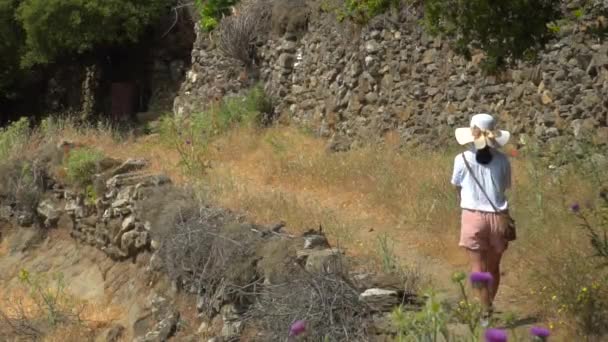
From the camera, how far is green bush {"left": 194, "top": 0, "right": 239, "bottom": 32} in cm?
1706

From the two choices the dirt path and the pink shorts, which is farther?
the dirt path

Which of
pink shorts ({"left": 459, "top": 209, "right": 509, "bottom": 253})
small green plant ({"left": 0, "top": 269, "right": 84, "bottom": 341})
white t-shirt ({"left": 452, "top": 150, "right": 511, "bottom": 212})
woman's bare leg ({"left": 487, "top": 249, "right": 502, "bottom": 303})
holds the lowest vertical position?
A: small green plant ({"left": 0, "top": 269, "right": 84, "bottom": 341})

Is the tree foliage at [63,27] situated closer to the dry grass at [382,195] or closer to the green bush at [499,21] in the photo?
the dry grass at [382,195]

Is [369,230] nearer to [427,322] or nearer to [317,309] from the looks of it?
[317,309]

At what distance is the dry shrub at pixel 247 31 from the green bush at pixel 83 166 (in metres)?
4.36

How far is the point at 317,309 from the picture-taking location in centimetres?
615

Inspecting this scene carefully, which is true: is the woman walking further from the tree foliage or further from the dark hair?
the tree foliage

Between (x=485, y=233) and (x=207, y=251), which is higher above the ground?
(x=485, y=233)

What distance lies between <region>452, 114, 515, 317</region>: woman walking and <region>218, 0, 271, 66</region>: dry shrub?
9.79 metres

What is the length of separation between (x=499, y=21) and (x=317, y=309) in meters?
2.36

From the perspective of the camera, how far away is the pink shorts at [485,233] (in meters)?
6.21

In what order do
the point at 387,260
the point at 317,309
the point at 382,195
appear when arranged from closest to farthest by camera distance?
the point at 317,309 → the point at 387,260 → the point at 382,195

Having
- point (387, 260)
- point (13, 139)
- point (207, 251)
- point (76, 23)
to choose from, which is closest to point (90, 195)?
point (13, 139)

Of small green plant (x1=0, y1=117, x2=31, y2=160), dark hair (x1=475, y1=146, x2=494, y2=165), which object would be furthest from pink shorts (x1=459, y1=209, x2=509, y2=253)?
small green plant (x1=0, y1=117, x2=31, y2=160)
